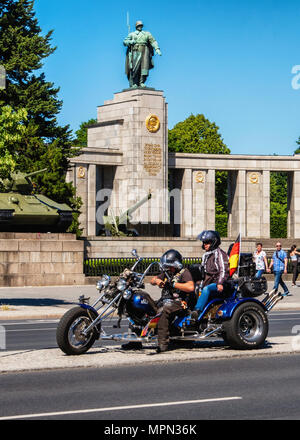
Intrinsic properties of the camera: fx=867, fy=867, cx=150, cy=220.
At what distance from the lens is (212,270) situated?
12375mm

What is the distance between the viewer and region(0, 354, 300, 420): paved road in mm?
7957

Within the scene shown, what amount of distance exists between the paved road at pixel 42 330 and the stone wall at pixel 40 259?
11.3 meters

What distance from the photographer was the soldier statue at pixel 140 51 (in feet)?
187

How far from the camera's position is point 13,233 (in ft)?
107

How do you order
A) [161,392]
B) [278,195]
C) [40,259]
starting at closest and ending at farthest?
[161,392], [40,259], [278,195]

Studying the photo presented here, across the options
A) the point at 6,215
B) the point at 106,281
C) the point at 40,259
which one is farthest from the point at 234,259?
the point at 6,215

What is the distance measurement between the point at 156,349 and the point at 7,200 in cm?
2239

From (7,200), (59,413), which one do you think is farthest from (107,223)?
(59,413)

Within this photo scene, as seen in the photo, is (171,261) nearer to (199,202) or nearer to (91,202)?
(91,202)

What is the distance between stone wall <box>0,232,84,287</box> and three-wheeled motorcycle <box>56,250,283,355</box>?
772 inches

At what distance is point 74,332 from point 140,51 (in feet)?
155

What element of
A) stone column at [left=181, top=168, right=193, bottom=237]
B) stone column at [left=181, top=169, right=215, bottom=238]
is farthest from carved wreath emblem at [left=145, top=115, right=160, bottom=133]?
stone column at [left=181, top=169, right=215, bottom=238]

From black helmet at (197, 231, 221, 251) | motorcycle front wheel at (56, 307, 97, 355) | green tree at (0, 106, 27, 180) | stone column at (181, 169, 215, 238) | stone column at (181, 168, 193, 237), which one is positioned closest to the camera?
motorcycle front wheel at (56, 307, 97, 355)

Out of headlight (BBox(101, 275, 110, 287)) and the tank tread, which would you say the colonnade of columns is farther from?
headlight (BBox(101, 275, 110, 287))
